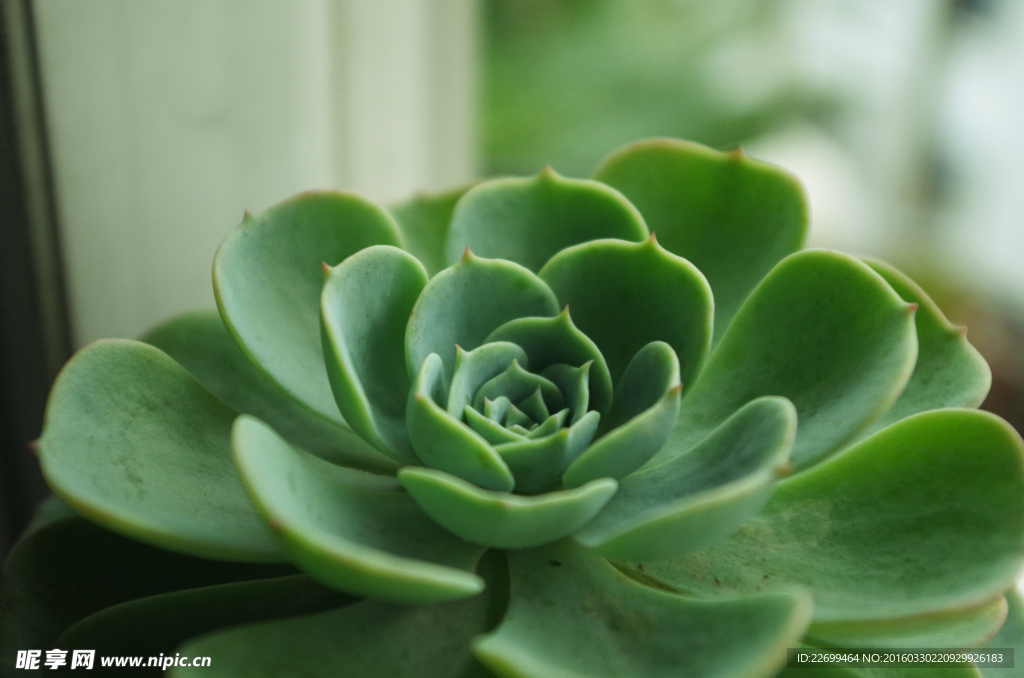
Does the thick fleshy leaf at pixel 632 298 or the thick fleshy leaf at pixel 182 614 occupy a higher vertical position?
the thick fleshy leaf at pixel 632 298

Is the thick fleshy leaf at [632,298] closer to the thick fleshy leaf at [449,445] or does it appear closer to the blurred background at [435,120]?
the thick fleshy leaf at [449,445]

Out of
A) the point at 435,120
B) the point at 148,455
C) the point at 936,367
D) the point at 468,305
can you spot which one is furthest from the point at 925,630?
the point at 435,120

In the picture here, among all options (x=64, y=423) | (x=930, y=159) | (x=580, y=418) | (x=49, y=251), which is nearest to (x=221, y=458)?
(x=64, y=423)

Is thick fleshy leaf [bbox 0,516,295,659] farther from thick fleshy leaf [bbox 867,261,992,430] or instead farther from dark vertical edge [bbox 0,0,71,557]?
thick fleshy leaf [bbox 867,261,992,430]

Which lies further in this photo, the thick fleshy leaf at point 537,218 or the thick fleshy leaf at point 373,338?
the thick fleshy leaf at point 537,218

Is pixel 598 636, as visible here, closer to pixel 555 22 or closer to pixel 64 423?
pixel 64 423

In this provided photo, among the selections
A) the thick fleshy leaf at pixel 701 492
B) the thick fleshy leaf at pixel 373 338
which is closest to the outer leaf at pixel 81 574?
the thick fleshy leaf at pixel 373 338
